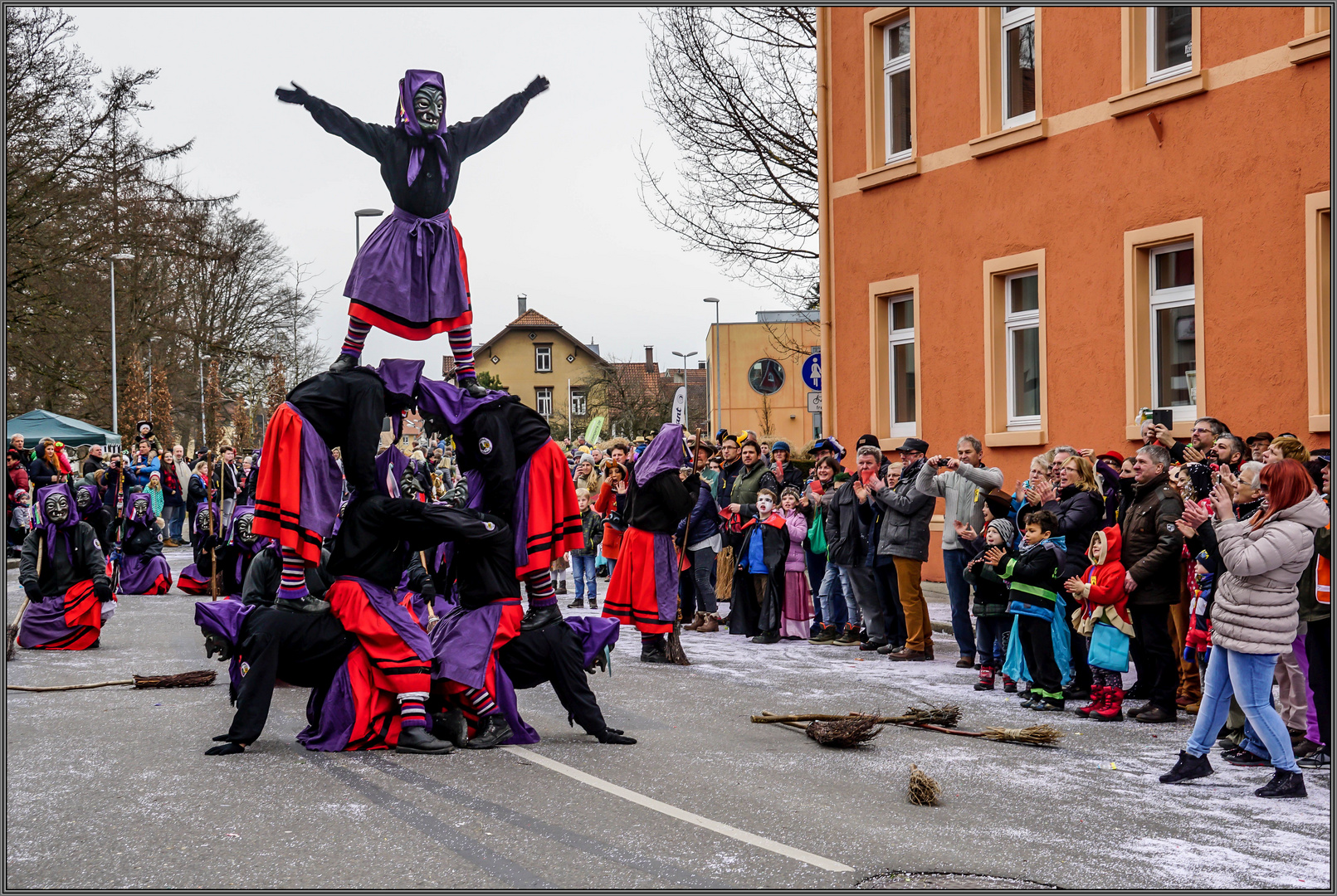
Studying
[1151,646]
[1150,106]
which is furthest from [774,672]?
[1150,106]

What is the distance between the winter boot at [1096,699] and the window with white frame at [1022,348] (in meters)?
7.73

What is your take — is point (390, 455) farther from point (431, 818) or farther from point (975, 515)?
point (975, 515)

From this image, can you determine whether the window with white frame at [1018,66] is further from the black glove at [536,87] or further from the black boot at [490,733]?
the black boot at [490,733]

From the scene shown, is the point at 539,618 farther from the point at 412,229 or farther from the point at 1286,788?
the point at 1286,788

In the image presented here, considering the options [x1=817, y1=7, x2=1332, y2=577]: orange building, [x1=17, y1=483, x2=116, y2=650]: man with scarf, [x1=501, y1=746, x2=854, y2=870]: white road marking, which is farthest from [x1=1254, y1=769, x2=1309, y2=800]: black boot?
[x1=17, y1=483, x2=116, y2=650]: man with scarf

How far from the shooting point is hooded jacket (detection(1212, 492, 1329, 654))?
690 centimetres

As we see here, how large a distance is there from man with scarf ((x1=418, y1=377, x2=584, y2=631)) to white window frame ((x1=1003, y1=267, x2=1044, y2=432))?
Result: 9.54 metres

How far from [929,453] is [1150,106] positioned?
536 centimetres

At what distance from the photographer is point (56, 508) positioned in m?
12.7

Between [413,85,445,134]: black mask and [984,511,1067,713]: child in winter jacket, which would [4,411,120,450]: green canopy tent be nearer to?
[413,85,445,134]: black mask

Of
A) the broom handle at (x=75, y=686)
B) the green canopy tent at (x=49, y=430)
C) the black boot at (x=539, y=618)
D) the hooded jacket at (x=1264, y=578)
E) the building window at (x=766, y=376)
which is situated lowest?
the broom handle at (x=75, y=686)

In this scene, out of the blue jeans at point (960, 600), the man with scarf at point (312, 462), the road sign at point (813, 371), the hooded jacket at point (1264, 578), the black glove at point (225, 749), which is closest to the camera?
the hooded jacket at point (1264, 578)

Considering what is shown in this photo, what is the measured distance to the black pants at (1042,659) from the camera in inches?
376

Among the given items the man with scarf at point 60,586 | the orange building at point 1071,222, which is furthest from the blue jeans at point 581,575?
the man with scarf at point 60,586
